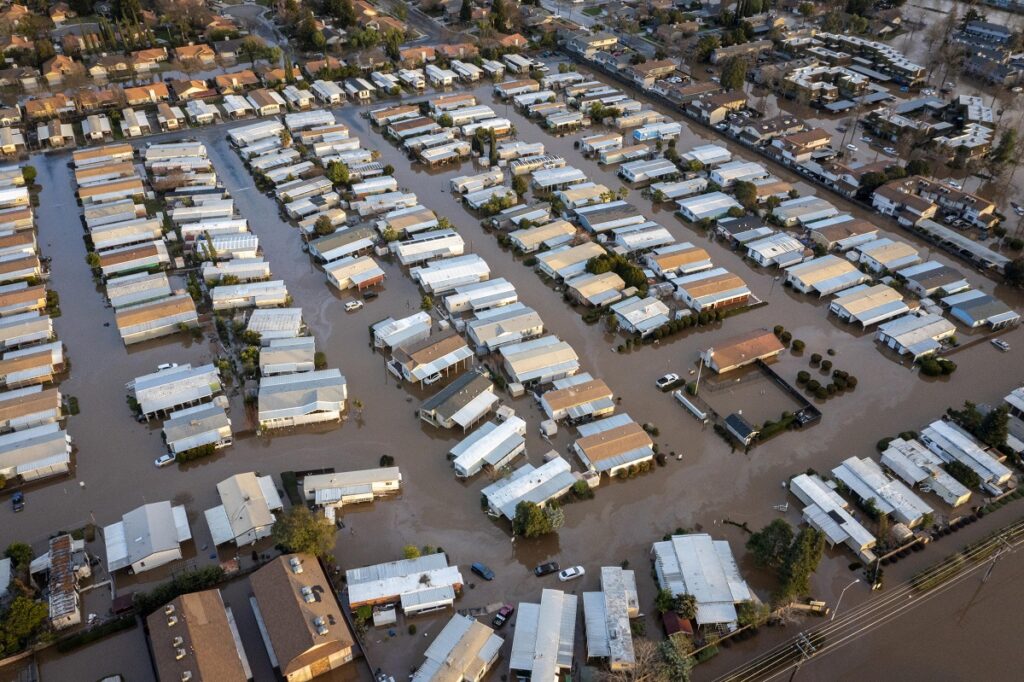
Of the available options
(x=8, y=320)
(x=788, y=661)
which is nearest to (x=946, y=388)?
(x=788, y=661)

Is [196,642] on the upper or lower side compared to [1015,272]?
lower

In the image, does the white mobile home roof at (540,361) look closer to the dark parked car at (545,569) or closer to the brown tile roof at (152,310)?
the dark parked car at (545,569)

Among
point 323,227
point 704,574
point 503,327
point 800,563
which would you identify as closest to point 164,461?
point 503,327

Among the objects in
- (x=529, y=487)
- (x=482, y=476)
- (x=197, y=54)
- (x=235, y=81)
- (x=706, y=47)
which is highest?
(x=706, y=47)

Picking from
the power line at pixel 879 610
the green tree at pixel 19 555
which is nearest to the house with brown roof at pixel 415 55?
the green tree at pixel 19 555

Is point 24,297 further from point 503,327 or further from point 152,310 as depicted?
point 503,327

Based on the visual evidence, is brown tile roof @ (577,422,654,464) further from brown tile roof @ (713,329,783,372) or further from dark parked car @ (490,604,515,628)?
dark parked car @ (490,604,515,628)
